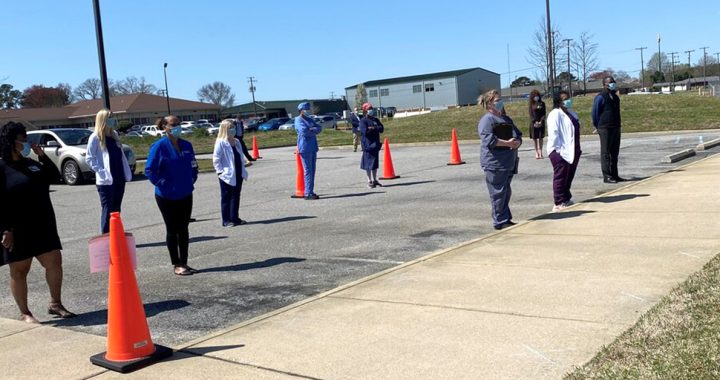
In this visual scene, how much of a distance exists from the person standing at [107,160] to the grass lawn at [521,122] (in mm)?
21001

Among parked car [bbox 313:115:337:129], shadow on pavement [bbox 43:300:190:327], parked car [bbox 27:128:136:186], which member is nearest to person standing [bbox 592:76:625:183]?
shadow on pavement [bbox 43:300:190:327]

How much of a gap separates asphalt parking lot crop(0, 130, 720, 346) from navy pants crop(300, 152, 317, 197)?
34 centimetres

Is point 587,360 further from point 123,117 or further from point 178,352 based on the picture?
point 123,117

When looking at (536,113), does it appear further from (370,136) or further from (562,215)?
(562,215)

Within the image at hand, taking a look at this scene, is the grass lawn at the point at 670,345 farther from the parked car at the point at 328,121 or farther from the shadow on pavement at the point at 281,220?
A: the parked car at the point at 328,121

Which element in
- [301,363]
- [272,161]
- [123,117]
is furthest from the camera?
[123,117]

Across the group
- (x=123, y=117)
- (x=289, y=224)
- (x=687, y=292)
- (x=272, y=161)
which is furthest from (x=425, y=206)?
(x=123, y=117)

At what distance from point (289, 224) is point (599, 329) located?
644 cm

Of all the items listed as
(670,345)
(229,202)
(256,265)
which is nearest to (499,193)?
(256,265)

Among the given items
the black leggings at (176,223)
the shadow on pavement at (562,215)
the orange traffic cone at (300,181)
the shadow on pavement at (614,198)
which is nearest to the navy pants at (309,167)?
the orange traffic cone at (300,181)

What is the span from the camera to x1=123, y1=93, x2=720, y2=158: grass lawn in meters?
26.8

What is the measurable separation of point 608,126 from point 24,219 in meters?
9.99

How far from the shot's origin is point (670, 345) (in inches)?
159

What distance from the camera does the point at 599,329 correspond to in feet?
15.1
